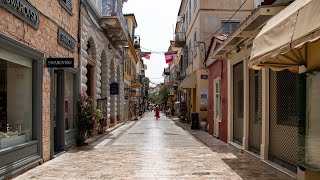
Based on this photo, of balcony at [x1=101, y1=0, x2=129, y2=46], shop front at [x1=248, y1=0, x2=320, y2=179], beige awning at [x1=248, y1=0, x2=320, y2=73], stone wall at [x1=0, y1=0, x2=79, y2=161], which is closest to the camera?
beige awning at [x1=248, y1=0, x2=320, y2=73]

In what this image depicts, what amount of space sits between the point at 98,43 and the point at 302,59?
1253 cm

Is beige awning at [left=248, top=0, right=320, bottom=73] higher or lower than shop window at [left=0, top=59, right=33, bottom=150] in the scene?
higher

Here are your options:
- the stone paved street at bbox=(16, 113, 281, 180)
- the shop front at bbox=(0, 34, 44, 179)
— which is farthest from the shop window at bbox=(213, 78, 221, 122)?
the shop front at bbox=(0, 34, 44, 179)

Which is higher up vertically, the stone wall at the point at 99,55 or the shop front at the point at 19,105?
the stone wall at the point at 99,55

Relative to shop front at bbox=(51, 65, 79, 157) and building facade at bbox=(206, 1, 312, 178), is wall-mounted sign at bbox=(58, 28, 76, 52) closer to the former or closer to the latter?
shop front at bbox=(51, 65, 79, 157)

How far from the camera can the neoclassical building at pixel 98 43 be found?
1463 centimetres

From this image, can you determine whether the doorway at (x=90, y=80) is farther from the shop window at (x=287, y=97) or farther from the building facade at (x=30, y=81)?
the shop window at (x=287, y=97)

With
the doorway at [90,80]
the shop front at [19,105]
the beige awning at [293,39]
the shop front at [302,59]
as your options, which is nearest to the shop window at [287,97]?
the beige awning at [293,39]

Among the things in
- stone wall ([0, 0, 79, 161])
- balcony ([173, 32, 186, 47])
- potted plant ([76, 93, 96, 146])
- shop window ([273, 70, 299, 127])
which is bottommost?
potted plant ([76, 93, 96, 146])

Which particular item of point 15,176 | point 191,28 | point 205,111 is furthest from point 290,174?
point 191,28

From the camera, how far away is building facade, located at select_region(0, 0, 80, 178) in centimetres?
776

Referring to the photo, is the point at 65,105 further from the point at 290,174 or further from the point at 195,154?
the point at 290,174

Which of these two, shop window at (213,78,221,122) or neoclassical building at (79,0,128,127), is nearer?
neoclassical building at (79,0,128,127)

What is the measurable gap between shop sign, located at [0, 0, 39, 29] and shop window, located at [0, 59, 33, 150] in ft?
3.15
